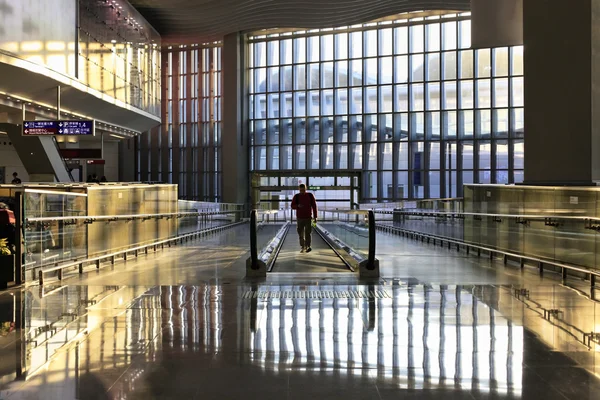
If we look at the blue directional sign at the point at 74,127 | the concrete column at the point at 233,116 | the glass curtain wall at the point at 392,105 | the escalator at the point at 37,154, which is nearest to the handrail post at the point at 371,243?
the blue directional sign at the point at 74,127

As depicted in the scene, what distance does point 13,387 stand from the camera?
13.6 feet

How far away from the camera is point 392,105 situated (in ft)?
144

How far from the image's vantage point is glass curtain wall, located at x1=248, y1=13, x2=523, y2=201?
41750 millimetres

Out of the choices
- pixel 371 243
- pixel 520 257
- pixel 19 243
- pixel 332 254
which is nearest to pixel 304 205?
pixel 332 254

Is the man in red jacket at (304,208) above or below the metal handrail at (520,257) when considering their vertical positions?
above

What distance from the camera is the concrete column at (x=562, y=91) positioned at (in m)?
11.7

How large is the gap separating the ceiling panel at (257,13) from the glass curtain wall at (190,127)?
19.5 feet

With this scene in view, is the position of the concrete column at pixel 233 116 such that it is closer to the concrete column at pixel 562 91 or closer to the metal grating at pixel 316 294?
the concrete column at pixel 562 91

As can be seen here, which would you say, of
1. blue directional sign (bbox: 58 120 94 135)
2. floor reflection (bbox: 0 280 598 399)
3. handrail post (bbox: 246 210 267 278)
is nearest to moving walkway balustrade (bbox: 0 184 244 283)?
floor reflection (bbox: 0 280 598 399)

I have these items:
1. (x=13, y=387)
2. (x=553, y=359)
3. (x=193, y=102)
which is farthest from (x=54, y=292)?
(x=193, y=102)

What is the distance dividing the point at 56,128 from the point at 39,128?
744 millimetres

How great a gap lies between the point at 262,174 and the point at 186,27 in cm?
1277

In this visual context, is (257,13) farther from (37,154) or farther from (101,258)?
(101,258)

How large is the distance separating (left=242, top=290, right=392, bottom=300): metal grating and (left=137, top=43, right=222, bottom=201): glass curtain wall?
4055 centimetres
